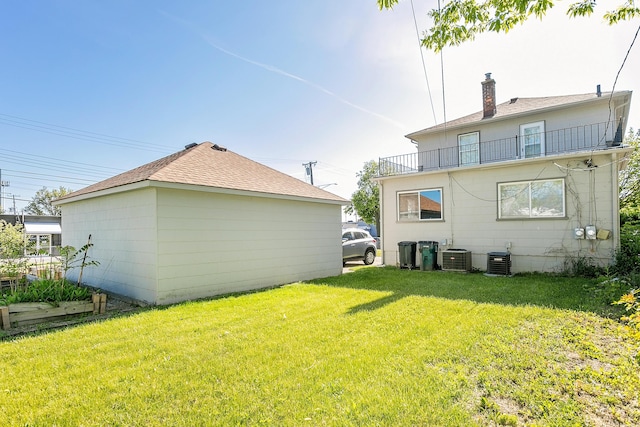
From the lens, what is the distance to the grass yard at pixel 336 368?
236cm

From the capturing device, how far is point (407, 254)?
1054cm

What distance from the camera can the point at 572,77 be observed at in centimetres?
711

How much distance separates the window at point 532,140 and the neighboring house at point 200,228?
8229 mm

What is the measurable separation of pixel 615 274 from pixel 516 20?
21.3 feet

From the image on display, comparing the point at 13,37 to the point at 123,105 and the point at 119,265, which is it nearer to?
the point at 123,105

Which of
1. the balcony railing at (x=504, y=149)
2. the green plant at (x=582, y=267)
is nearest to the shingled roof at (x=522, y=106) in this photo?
the balcony railing at (x=504, y=149)

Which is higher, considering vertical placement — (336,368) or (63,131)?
(63,131)

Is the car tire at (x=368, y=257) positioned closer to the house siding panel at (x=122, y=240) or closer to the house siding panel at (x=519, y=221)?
the house siding panel at (x=519, y=221)

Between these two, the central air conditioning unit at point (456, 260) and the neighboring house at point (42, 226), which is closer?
the central air conditioning unit at point (456, 260)

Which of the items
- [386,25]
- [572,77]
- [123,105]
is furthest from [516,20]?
[123,105]

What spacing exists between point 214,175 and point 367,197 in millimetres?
24981

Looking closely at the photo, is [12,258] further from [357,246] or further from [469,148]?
[469,148]

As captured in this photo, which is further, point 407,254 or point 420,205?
point 420,205

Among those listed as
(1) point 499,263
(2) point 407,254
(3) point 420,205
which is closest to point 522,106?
(3) point 420,205
